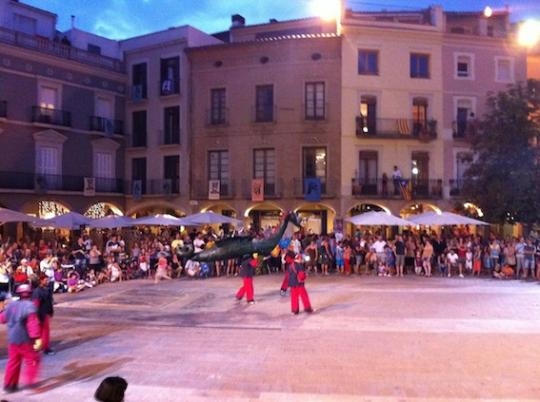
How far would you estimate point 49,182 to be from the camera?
3381cm

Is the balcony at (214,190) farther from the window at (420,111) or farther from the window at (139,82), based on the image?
the window at (420,111)

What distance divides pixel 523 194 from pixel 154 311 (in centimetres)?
1759

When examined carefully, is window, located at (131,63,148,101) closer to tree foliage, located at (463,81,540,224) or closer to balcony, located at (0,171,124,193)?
balcony, located at (0,171,124,193)

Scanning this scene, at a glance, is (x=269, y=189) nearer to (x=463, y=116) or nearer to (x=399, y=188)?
(x=399, y=188)

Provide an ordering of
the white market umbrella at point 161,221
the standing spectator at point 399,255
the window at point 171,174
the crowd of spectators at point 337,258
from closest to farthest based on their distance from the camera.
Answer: the crowd of spectators at point 337,258 < the standing spectator at point 399,255 < the white market umbrella at point 161,221 < the window at point 171,174

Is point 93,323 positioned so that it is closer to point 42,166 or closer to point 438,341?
point 438,341

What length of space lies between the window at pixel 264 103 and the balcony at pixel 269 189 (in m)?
3.76

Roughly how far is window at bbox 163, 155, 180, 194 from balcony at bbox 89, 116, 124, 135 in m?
3.77

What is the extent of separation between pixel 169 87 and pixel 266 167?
27.1 feet

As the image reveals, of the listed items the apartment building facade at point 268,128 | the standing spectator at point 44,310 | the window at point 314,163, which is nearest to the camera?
the standing spectator at point 44,310

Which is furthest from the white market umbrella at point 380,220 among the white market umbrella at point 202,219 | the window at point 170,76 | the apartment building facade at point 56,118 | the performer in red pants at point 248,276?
the apartment building facade at point 56,118

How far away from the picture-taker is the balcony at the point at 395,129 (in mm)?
33906

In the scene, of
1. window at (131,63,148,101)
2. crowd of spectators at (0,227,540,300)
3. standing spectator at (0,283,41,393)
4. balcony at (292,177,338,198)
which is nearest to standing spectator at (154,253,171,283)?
crowd of spectators at (0,227,540,300)

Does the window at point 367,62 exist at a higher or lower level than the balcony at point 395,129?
higher
